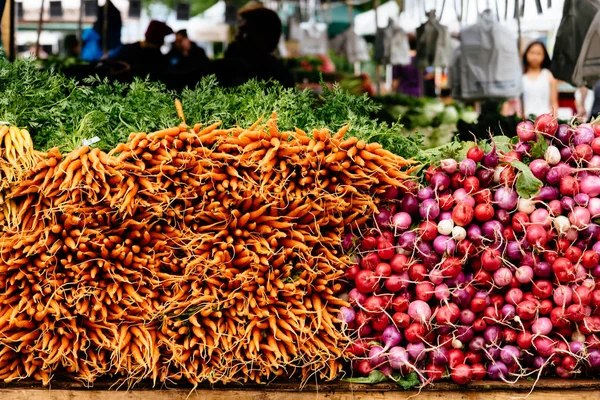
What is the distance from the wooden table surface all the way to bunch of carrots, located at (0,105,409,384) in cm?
5

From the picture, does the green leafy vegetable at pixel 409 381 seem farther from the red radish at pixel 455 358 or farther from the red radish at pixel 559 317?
the red radish at pixel 559 317

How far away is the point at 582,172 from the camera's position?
250 centimetres

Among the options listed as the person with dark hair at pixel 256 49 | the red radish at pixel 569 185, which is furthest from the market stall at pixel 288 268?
the person with dark hair at pixel 256 49

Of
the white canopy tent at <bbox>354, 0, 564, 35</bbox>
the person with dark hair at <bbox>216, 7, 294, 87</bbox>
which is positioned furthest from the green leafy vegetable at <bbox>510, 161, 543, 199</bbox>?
the white canopy tent at <bbox>354, 0, 564, 35</bbox>

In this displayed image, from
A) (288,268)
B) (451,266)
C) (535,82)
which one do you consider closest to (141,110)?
(288,268)

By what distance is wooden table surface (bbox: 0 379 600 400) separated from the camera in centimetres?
236

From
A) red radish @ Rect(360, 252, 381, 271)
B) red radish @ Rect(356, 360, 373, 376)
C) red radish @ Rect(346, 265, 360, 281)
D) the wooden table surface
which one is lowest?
the wooden table surface

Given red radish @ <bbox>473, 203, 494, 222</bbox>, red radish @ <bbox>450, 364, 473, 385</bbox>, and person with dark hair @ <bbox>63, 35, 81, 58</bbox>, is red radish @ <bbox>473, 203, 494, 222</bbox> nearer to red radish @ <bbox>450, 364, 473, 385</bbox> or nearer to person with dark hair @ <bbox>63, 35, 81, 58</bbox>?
red radish @ <bbox>450, 364, 473, 385</bbox>

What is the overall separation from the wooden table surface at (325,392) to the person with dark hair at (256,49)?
2.81m

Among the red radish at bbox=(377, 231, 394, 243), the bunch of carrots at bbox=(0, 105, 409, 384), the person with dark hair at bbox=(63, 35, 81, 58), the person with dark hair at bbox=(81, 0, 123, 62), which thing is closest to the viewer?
the bunch of carrots at bbox=(0, 105, 409, 384)

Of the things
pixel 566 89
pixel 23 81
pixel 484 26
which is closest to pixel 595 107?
pixel 484 26

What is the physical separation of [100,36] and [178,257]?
18.2 ft

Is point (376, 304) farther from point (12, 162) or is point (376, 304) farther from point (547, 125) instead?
point (12, 162)

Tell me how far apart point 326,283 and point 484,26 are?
12.4 feet
